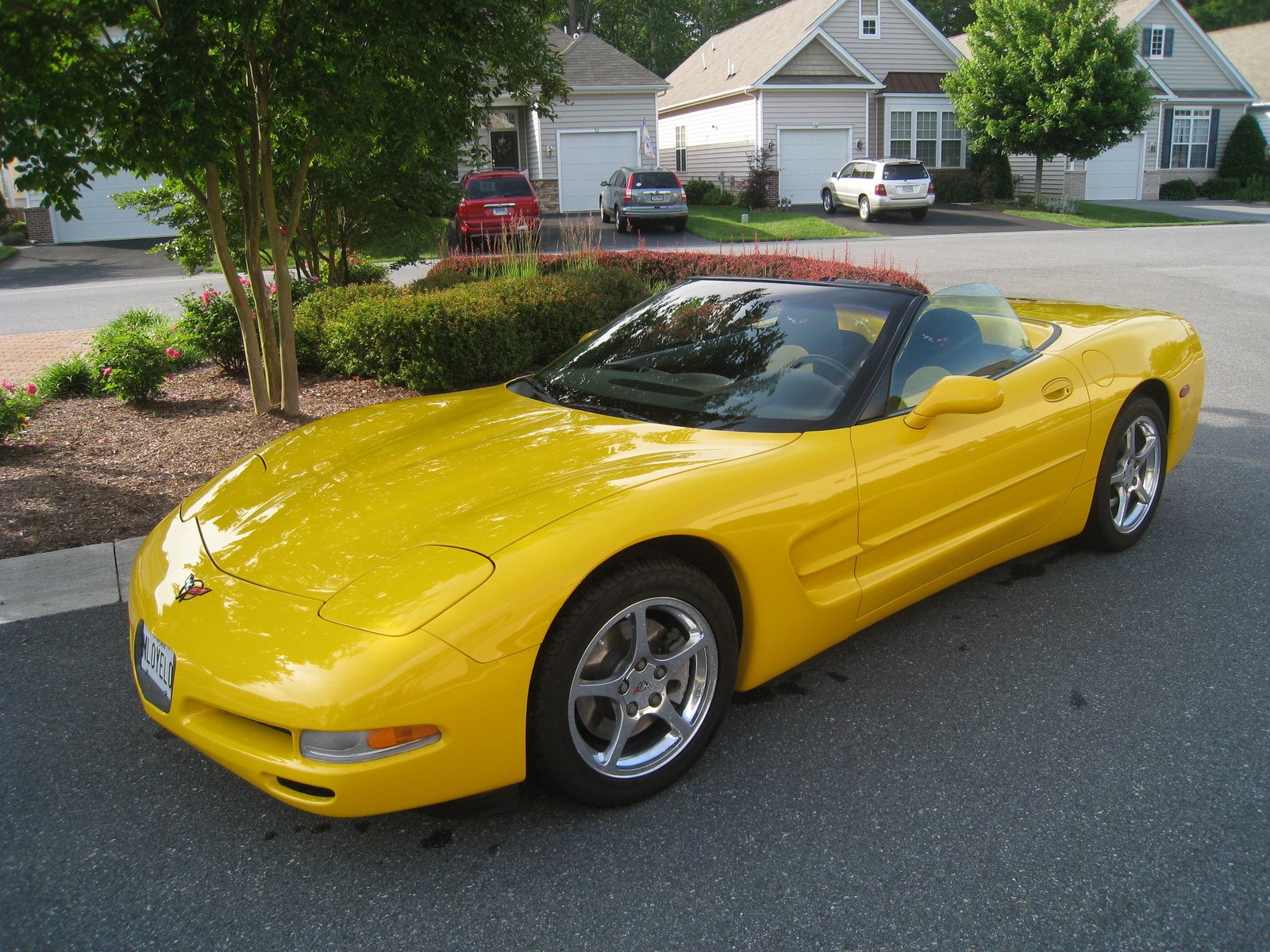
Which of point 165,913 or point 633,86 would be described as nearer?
point 165,913

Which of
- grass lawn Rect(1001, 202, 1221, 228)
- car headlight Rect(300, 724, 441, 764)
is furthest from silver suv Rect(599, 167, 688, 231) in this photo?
car headlight Rect(300, 724, 441, 764)

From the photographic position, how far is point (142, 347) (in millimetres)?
7648

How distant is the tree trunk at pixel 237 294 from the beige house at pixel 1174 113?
117ft

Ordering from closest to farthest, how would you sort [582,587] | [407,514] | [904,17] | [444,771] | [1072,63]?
[444,771] → [582,587] → [407,514] → [1072,63] → [904,17]

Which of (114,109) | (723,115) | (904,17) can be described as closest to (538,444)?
(114,109)

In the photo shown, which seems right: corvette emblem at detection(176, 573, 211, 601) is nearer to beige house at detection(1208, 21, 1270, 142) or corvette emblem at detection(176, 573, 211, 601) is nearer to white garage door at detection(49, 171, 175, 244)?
white garage door at detection(49, 171, 175, 244)

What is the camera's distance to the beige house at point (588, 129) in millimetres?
30031

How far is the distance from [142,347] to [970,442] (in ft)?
21.6

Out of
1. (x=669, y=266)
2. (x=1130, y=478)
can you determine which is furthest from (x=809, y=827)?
(x=669, y=266)

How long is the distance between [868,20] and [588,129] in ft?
37.0

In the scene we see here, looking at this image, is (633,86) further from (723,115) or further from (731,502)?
(731,502)

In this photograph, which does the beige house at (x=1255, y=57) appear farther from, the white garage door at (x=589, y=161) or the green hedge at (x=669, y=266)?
the green hedge at (x=669, y=266)

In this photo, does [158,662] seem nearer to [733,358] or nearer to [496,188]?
[733,358]

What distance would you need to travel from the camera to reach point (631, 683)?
106 inches
